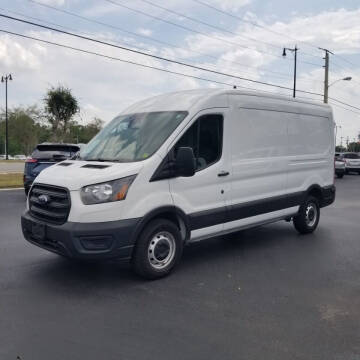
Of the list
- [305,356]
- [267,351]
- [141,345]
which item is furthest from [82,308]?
[305,356]

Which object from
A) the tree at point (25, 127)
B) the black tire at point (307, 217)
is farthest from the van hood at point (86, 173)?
the tree at point (25, 127)

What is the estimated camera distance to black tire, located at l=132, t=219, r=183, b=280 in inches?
184

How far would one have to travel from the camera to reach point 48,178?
482 centimetres

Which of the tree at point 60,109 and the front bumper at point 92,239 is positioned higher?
the tree at point 60,109

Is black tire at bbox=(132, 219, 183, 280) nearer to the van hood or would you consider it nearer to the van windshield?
the van hood

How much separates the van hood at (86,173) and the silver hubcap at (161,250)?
895 mm

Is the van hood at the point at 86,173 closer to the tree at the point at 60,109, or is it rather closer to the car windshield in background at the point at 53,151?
the car windshield in background at the point at 53,151

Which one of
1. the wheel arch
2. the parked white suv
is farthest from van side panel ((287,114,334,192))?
the parked white suv

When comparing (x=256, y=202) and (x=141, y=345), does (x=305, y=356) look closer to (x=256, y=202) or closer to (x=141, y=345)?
(x=141, y=345)

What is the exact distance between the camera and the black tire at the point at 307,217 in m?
7.40

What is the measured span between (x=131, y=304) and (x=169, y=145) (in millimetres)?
1875

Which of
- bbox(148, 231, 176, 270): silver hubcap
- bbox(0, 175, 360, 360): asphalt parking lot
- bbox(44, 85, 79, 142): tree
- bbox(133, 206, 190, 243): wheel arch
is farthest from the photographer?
bbox(44, 85, 79, 142): tree

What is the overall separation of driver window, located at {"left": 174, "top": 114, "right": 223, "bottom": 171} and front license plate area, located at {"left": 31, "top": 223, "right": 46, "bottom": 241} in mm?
1833

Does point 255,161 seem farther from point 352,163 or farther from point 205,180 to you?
point 352,163
